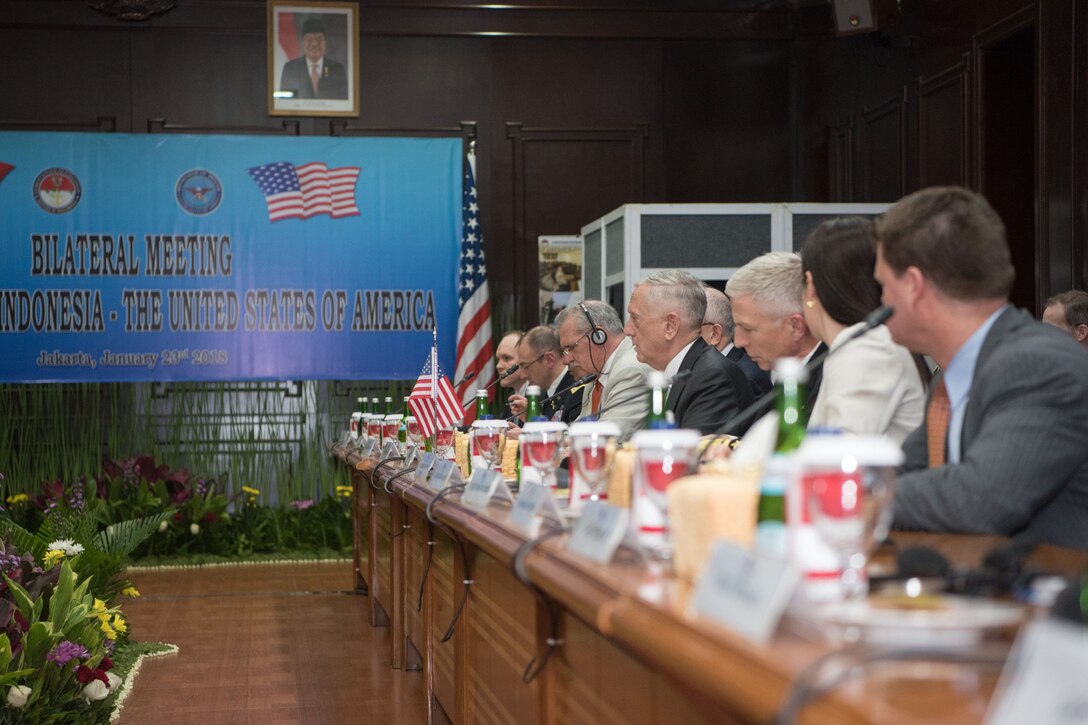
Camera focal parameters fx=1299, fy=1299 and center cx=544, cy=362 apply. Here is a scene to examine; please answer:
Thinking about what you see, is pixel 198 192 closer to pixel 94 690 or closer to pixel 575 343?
pixel 575 343

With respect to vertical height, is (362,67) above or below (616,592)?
above

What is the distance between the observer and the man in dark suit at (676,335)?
3523 mm

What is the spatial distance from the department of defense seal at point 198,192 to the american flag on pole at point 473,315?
1.44 m

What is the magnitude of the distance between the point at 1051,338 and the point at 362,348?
6129 millimetres

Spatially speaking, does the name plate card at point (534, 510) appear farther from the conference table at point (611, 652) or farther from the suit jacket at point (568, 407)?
the suit jacket at point (568, 407)

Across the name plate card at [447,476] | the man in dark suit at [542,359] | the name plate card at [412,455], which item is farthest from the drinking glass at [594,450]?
the man in dark suit at [542,359]

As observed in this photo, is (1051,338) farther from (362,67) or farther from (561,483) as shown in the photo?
(362,67)

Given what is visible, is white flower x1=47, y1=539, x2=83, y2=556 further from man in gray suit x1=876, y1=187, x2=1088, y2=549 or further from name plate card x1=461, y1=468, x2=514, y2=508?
man in gray suit x1=876, y1=187, x2=1088, y2=549

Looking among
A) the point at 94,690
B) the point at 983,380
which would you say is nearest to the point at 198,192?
the point at 94,690

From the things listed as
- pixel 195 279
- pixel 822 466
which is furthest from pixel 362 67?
pixel 822 466

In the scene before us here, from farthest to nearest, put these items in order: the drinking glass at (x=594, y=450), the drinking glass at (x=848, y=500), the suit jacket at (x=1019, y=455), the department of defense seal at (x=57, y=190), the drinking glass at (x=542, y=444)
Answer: the department of defense seal at (x=57, y=190) < the drinking glass at (x=542, y=444) < the drinking glass at (x=594, y=450) < the suit jacket at (x=1019, y=455) < the drinking glass at (x=848, y=500)

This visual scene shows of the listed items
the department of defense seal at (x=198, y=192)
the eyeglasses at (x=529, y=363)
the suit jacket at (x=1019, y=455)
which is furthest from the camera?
the department of defense seal at (x=198, y=192)

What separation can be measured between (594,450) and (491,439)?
1.07m

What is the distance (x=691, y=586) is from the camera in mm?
1301
